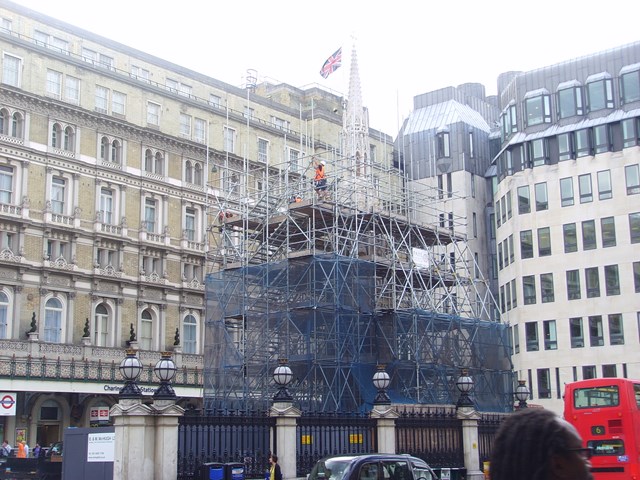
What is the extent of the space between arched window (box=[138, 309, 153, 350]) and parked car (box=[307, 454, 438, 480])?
109ft

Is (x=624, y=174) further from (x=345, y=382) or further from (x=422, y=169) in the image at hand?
(x=345, y=382)

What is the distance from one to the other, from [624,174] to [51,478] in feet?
138

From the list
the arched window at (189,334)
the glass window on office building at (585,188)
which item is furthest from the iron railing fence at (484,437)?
the glass window on office building at (585,188)

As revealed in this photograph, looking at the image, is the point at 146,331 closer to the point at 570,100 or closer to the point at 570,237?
the point at 570,237

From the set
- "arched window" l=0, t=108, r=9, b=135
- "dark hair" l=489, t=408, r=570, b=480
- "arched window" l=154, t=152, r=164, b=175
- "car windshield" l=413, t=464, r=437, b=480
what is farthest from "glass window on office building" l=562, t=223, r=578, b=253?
"dark hair" l=489, t=408, r=570, b=480

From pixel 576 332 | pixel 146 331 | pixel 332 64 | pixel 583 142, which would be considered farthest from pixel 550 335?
pixel 146 331

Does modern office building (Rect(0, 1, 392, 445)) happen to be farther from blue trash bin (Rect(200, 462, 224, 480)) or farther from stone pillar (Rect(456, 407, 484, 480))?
blue trash bin (Rect(200, 462, 224, 480))

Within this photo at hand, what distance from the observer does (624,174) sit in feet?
188

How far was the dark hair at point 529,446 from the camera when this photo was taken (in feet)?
15.0

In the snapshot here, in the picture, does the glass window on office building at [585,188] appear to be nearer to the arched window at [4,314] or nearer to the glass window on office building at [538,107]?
the glass window on office building at [538,107]

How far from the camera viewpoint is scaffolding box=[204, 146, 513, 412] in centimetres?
3666

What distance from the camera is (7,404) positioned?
42219 millimetres

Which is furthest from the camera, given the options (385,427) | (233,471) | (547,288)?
(547,288)

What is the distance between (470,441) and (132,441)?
13.2 metres
